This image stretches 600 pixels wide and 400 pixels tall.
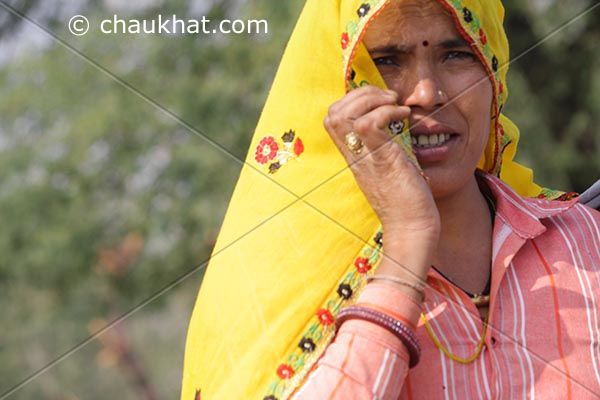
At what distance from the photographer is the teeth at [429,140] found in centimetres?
138

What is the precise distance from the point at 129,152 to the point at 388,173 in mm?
1554

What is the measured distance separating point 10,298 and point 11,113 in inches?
19.6

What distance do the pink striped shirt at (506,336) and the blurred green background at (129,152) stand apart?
0.45 metres

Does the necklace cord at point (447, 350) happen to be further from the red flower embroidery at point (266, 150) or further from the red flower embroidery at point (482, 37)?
the red flower embroidery at point (482, 37)

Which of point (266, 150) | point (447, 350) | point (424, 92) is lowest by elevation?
point (447, 350)

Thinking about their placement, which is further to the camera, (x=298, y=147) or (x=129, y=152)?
(x=129, y=152)

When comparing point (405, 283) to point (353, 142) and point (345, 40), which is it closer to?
point (353, 142)

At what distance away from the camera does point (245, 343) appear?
1250mm

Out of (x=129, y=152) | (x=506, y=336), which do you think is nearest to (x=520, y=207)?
(x=506, y=336)

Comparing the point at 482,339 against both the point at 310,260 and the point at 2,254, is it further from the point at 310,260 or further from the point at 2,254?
the point at 2,254

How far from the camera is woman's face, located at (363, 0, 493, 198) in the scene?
1366 mm

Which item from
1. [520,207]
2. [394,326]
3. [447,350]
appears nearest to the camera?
[394,326]

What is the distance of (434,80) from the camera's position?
→ 4.48 ft

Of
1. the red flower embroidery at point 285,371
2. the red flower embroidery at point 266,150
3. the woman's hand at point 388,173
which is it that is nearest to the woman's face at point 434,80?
the woman's hand at point 388,173
